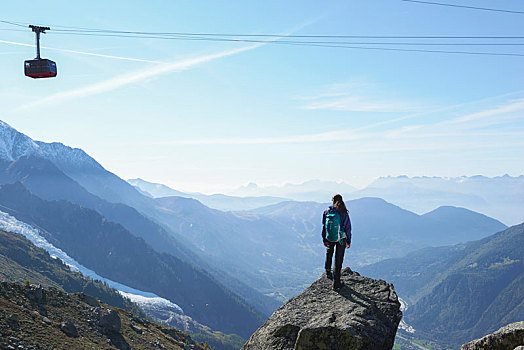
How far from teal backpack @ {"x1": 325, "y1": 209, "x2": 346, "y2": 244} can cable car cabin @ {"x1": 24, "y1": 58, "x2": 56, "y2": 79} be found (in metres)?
23.8

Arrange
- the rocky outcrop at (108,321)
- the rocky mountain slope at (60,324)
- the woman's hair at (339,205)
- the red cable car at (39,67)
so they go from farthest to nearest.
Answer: the rocky outcrop at (108,321) < the rocky mountain slope at (60,324) < the red cable car at (39,67) < the woman's hair at (339,205)

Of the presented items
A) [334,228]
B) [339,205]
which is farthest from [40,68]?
[334,228]

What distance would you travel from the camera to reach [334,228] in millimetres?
17578

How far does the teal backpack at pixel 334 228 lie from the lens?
17.4m

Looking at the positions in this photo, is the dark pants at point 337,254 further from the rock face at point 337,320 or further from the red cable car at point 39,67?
the red cable car at point 39,67

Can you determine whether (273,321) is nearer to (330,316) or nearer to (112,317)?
(330,316)

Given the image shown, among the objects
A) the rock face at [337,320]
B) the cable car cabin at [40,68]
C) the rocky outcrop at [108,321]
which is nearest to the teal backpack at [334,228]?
the rock face at [337,320]

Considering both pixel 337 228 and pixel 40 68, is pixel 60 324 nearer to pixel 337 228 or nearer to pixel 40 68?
pixel 40 68

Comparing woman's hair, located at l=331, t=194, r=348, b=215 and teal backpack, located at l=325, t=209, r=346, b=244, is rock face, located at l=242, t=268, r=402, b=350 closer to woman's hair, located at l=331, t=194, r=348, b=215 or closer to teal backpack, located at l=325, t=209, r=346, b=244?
teal backpack, located at l=325, t=209, r=346, b=244

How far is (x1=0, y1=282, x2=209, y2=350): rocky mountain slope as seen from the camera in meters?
43.1

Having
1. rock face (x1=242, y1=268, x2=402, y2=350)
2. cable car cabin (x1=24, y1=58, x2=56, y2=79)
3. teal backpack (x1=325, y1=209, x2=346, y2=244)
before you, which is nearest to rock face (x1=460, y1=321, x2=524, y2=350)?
rock face (x1=242, y1=268, x2=402, y2=350)

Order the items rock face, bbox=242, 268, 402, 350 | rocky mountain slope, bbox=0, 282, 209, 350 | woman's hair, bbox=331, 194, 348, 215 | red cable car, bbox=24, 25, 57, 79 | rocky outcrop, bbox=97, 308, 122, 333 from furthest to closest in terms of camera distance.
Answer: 1. rocky outcrop, bbox=97, 308, 122, 333
2. rocky mountain slope, bbox=0, 282, 209, 350
3. red cable car, bbox=24, 25, 57, 79
4. woman's hair, bbox=331, 194, 348, 215
5. rock face, bbox=242, 268, 402, 350

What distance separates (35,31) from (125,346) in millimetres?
50380

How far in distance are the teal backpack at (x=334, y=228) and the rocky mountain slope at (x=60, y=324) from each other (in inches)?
1425
